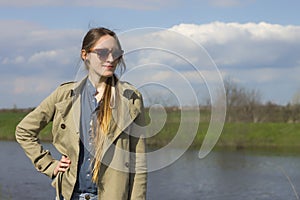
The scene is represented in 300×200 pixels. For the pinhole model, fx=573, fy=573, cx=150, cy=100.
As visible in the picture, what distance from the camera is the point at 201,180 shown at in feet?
58.1

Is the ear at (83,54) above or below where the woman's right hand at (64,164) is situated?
above

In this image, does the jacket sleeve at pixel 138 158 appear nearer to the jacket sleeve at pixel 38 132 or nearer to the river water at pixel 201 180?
the jacket sleeve at pixel 38 132

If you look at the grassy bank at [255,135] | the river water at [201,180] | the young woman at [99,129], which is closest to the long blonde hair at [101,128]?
the young woman at [99,129]

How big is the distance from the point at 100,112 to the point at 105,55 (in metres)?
0.25

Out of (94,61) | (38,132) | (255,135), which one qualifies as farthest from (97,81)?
(255,135)

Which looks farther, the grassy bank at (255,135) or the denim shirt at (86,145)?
the grassy bank at (255,135)

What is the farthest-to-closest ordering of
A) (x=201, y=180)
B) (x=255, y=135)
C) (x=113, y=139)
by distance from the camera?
(x=255, y=135) < (x=201, y=180) < (x=113, y=139)

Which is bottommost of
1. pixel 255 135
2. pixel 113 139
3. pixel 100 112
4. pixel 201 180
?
pixel 201 180

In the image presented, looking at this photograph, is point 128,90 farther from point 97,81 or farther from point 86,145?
point 86,145

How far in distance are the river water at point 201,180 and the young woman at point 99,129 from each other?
9.51 meters

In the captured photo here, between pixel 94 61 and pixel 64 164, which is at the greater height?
pixel 94 61

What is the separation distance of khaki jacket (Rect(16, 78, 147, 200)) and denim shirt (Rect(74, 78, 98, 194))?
0.02m

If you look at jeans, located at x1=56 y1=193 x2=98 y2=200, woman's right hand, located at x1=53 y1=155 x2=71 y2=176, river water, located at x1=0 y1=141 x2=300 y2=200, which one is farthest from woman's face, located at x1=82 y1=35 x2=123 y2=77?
river water, located at x1=0 y1=141 x2=300 y2=200

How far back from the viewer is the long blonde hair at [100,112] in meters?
2.48
